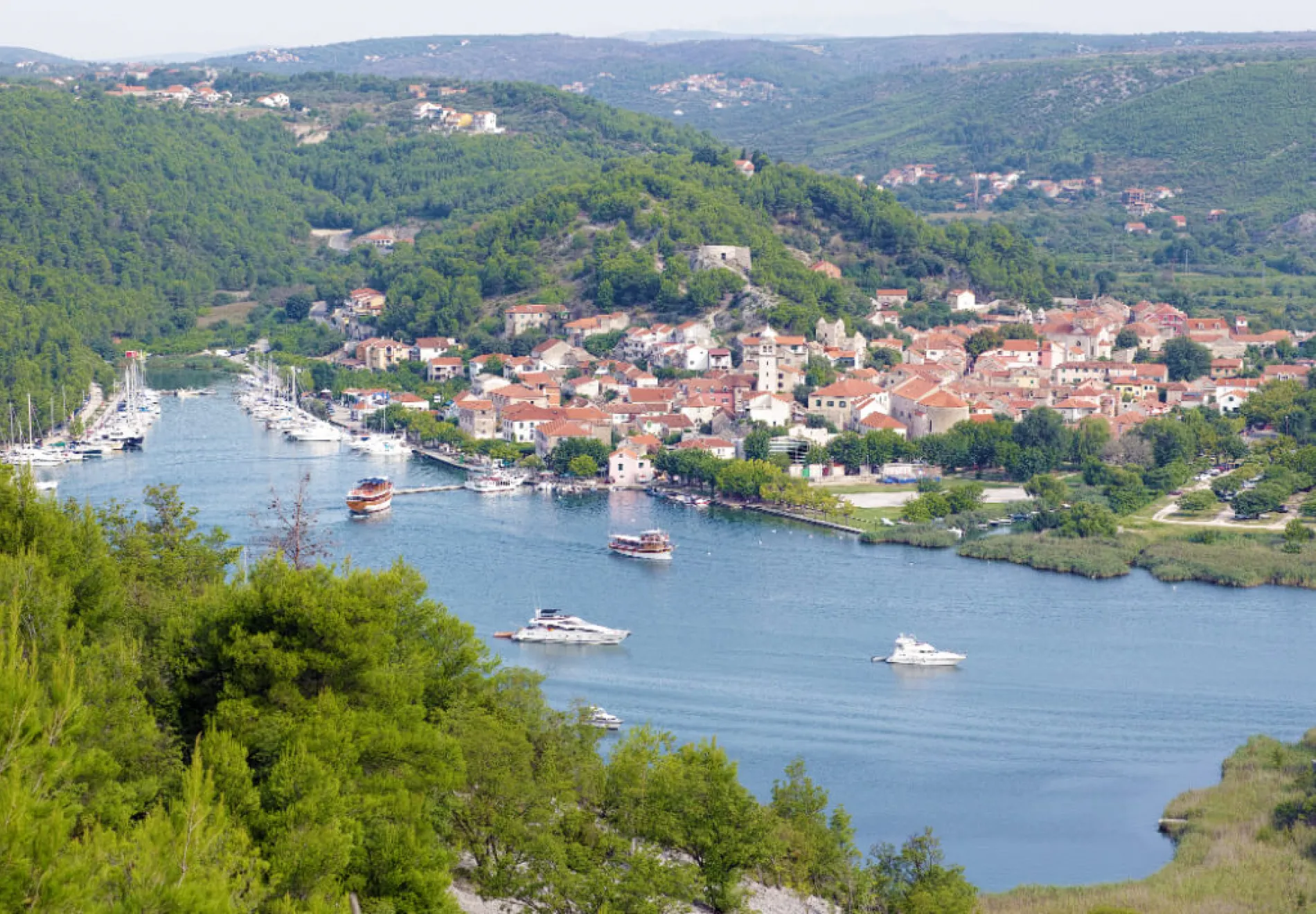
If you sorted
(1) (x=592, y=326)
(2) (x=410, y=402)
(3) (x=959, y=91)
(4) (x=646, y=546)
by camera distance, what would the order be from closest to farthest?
(4) (x=646, y=546) → (2) (x=410, y=402) → (1) (x=592, y=326) → (3) (x=959, y=91)

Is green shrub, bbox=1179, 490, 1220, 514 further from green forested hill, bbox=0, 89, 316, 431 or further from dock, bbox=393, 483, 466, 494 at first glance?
green forested hill, bbox=0, 89, 316, 431

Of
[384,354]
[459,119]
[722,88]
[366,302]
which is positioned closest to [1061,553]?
[384,354]

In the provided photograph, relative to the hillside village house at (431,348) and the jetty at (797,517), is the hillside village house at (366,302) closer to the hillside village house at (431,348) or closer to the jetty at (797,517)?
the hillside village house at (431,348)

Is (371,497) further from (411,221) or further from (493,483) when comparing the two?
(411,221)

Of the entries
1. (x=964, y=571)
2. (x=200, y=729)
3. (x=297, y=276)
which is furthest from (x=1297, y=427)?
(x=297, y=276)

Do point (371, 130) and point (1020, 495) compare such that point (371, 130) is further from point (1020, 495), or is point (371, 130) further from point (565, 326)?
point (1020, 495)
